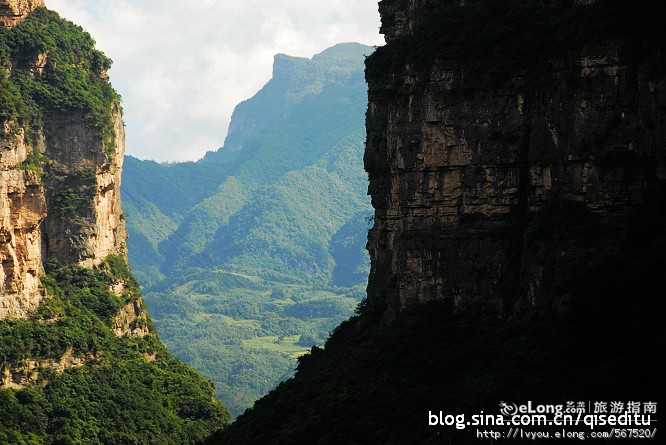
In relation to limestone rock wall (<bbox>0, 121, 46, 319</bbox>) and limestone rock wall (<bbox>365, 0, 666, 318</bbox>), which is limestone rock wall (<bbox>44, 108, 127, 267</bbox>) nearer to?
limestone rock wall (<bbox>0, 121, 46, 319</bbox>)

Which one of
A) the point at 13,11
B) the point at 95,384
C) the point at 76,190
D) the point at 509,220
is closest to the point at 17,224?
the point at 95,384

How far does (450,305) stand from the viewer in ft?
152

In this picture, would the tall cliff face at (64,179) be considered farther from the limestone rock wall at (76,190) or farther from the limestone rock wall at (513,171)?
the limestone rock wall at (513,171)

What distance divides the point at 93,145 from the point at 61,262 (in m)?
8.09

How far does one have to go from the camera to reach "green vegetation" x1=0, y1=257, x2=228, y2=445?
76562 mm

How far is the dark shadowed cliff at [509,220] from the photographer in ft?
123

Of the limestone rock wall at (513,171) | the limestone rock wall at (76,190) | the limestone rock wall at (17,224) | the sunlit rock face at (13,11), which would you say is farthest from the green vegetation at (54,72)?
the limestone rock wall at (513,171)

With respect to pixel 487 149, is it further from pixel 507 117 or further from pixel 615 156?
pixel 615 156

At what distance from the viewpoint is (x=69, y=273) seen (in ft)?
294

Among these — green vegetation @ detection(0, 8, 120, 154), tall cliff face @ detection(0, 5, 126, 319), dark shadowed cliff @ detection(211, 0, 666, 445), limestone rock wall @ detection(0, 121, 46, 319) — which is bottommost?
dark shadowed cliff @ detection(211, 0, 666, 445)

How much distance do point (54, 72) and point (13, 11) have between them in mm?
4697

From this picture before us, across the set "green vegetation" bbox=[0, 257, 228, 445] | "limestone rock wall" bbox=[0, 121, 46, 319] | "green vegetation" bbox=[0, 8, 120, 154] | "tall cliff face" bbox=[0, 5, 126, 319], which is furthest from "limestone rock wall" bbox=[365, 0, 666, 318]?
"green vegetation" bbox=[0, 8, 120, 154]

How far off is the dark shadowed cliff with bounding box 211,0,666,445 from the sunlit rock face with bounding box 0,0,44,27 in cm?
4376

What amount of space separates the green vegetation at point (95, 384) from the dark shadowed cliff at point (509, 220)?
28.1m
